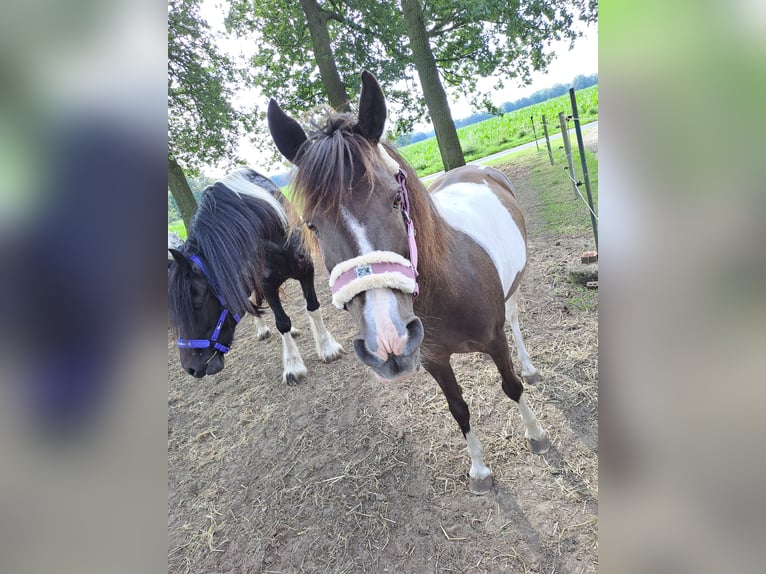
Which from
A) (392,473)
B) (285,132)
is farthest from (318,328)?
(285,132)

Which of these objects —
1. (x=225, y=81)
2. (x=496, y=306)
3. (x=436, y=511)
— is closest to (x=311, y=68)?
(x=225, y=81)

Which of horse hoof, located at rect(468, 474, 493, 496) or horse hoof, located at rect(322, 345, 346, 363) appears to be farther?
horse hoof, located at rect(322, 345, 346, 363)

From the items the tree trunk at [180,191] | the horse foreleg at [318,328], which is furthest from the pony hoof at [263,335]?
the tree trunk at [180,191]

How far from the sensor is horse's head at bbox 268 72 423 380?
129 cm

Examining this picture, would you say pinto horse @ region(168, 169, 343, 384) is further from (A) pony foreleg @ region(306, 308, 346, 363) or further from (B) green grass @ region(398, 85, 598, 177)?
(B) green grass @ region(398, 85, 598, 177)

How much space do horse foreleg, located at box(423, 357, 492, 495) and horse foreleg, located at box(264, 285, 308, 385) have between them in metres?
2.11

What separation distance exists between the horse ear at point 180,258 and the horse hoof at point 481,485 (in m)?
2.54

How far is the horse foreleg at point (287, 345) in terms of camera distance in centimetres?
388

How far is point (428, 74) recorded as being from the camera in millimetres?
7133

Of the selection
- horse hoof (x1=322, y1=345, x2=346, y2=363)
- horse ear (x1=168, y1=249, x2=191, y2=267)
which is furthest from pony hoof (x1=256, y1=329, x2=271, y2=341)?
horse ear (x1=168, y1=249, x2=191, y2=267)

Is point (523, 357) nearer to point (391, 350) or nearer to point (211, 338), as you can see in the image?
point (391, 350)

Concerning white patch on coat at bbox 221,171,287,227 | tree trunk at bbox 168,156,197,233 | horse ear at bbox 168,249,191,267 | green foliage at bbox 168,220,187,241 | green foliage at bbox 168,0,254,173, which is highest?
green foliage at bbox 168,0,254,173
